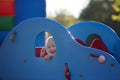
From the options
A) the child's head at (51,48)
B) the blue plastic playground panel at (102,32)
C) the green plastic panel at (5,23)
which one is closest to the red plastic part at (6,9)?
the green plastic panel at (5,23)

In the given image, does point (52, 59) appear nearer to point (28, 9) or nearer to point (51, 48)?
point (51, 48)

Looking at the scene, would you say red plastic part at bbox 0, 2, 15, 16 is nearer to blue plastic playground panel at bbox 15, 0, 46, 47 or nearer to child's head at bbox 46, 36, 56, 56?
blue plastic playground panel at bbox 15, 0, 46, 47

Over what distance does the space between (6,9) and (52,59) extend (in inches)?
33.3

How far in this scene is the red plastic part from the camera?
332 cm

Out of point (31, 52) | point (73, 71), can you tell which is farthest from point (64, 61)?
point (31, 52)

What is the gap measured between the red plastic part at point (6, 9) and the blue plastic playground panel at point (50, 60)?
0.46 meters

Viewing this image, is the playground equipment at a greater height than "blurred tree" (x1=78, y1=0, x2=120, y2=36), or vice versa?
"blurred tree" (x1=78, y1=0, x2=120, y2=36)

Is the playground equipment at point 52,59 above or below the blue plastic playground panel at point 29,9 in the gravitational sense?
below

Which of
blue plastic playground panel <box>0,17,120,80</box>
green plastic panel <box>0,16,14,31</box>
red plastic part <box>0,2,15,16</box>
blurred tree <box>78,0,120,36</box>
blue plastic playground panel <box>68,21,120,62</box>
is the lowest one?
blue plastic playground panel <box>0,17,120,80</box>

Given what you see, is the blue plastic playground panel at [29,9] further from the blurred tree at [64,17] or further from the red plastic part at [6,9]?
the blurred tree at [64,17]

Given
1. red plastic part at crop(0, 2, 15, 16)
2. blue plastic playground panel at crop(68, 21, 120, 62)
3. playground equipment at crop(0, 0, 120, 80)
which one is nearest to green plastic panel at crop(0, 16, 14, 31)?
red plastic part at crop(0, 2, 15, 16)

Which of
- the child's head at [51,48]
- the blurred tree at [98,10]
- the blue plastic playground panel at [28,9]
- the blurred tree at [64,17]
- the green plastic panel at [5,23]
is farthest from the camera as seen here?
the blurred tree at [64,17]

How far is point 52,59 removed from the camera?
2838mm

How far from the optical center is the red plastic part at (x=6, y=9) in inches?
131
